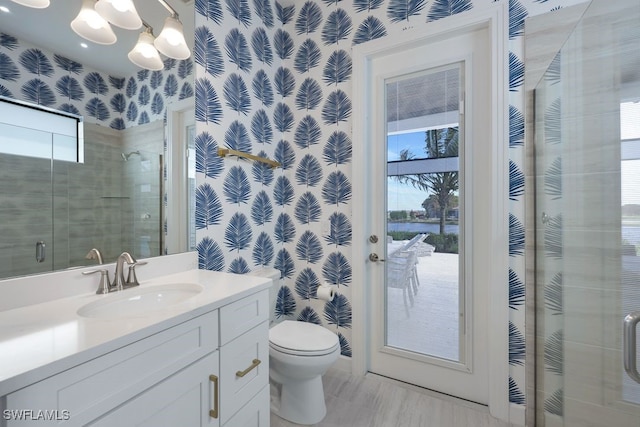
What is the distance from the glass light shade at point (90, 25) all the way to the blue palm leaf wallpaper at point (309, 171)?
1259mm

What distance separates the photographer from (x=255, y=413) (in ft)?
3.94

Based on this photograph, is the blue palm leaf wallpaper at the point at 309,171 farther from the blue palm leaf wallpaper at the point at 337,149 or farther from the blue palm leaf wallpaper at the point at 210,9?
the blue palm leaf wallpaper at the point at 210,9

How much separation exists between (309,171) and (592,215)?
1.54 m

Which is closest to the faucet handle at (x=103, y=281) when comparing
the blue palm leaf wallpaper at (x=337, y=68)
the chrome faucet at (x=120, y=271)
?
the chrome faucet at (x=120, y=271)

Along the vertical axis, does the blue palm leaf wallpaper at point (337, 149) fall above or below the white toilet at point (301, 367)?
above

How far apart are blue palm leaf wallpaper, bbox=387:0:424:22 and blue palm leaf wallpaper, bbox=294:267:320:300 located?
1.75m

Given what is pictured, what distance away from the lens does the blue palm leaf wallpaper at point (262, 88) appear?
1953mm

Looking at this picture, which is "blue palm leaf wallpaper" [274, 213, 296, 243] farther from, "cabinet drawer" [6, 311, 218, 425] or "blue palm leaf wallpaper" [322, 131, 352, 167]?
"cabinet drawer" [6, 311, 218, 425]

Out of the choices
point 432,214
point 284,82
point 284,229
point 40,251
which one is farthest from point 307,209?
point 40,251

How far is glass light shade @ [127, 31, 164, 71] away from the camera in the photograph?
129cm

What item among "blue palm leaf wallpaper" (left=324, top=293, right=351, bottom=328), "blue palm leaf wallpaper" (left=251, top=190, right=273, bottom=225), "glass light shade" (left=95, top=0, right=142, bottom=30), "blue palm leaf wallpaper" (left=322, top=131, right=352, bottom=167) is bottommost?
"blue palm leaf wallpaper" (left=324, top=293, right=351, bottom=328)

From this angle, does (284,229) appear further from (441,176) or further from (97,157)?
(97,157)

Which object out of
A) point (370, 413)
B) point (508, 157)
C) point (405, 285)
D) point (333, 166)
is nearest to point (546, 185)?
point (508, 157)

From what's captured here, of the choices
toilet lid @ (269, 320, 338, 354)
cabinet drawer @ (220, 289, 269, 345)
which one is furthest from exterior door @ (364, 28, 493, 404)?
cabinet drawer @ (220, 289, 269, 345)
